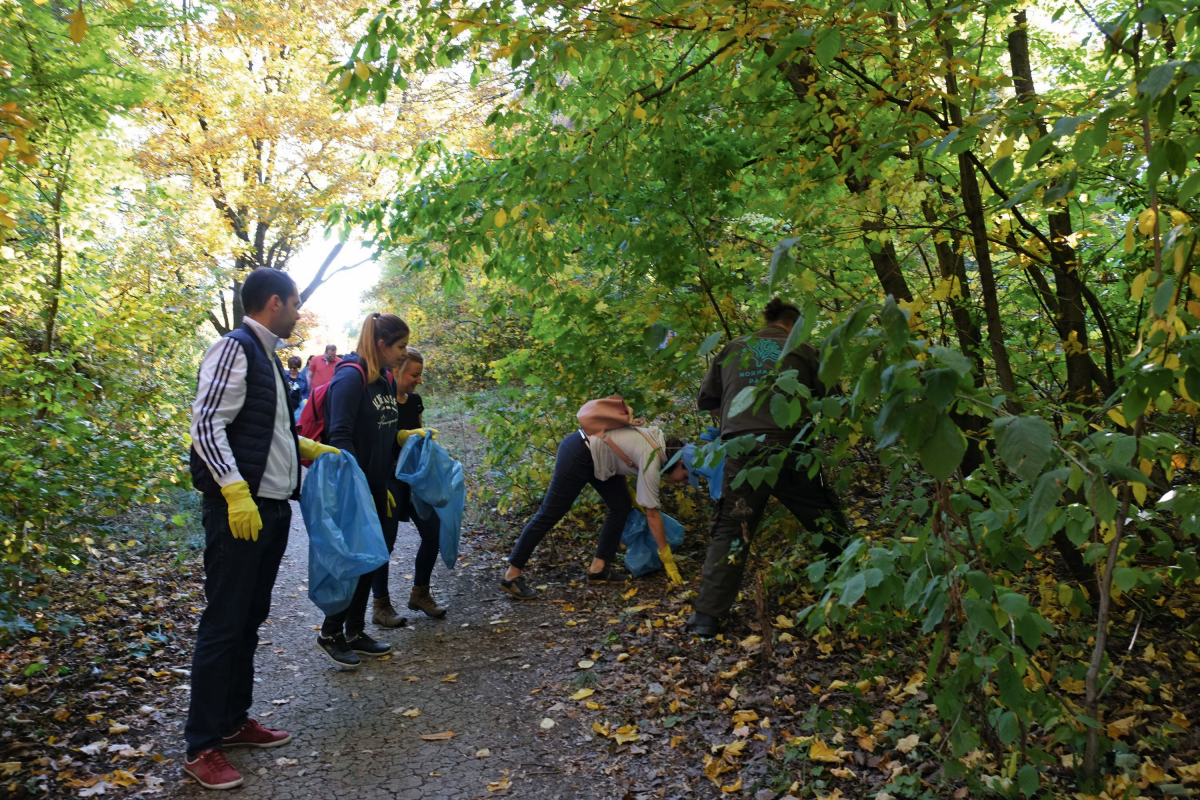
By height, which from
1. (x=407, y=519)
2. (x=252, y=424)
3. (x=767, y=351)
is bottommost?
(x=407, y=519)

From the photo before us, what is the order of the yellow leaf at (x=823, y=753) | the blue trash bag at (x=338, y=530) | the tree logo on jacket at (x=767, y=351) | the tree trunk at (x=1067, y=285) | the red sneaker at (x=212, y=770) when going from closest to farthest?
1. the yellow leaf at (x=823, y=753)
2. the red sneaker at (x=212, y=770)
3. the tree trunk at (x=1067, y=285)
4. the blue trash bag at (x=338, y=530)
5. the tree logo on jacket at (x=767, y=351)

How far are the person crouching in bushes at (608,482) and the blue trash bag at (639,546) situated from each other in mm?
134

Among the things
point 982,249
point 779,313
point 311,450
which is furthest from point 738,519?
point 311,450

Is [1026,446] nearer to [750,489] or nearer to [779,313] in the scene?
[750,489]

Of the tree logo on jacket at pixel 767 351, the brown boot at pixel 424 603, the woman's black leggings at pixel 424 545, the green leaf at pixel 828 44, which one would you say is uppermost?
the green leaf at pixel 828 44

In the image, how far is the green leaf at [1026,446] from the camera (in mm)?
1621

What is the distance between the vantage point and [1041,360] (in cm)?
433

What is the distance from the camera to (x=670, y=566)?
5.77 m

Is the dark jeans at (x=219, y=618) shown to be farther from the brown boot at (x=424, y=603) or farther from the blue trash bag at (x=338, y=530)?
the brown boot at (x=424, y=603)

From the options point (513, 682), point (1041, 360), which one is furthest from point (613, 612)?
point (1041, 360)

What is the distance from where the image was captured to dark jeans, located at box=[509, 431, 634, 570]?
5.83 metres

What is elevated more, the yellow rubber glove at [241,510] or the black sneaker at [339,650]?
the yellow rubber glove at [241,510]

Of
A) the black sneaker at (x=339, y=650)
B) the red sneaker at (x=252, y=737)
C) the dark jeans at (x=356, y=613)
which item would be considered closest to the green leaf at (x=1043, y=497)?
the red sneaker at (x=252, y=737)

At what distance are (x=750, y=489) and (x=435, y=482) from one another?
2260mm
